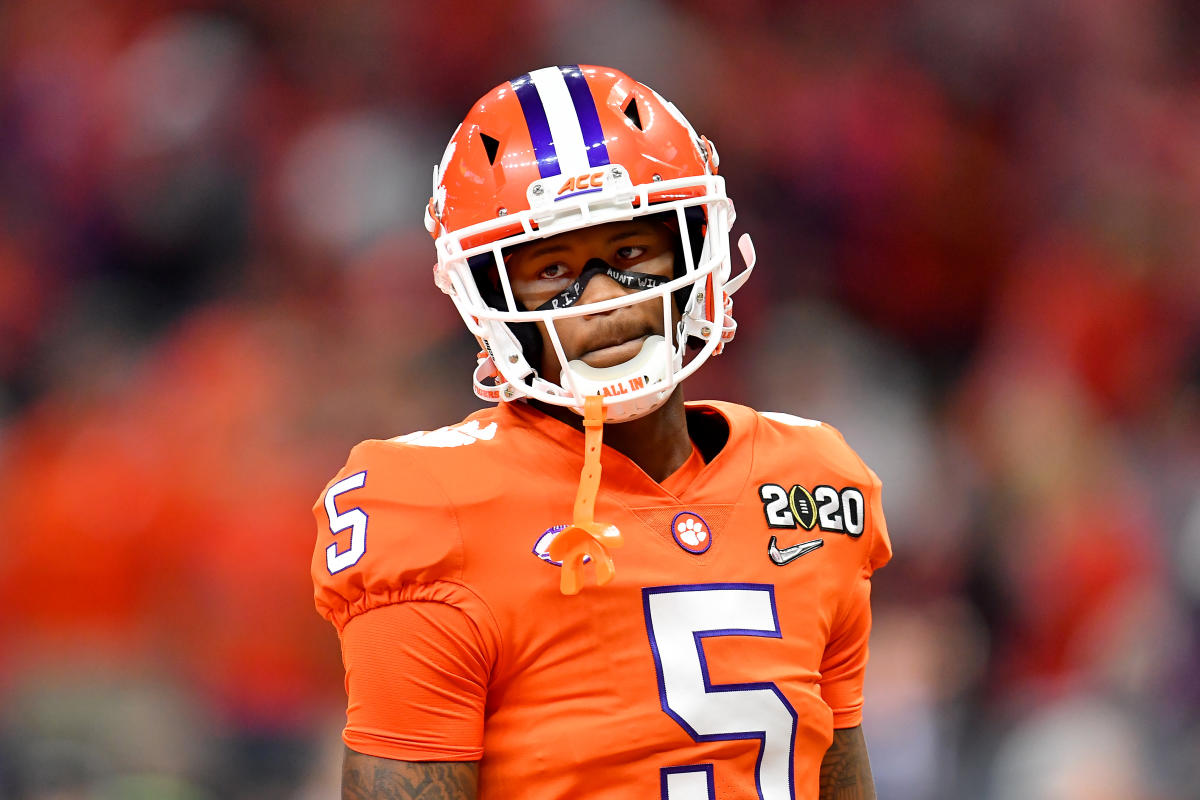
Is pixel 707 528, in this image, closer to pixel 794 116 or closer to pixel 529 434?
pixel 529 434

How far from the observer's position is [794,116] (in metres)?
2.77

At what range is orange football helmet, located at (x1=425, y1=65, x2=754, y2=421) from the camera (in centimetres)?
117

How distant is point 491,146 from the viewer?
1260 mm

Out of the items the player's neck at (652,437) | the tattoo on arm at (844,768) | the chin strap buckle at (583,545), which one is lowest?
the tattoo on arm at (844,768)

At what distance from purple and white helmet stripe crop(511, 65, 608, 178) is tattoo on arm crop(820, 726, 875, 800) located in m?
0.66

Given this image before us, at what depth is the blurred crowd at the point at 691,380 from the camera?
2.27 meters

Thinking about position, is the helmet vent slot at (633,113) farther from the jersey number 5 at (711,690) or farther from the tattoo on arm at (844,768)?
the tattoo on arm at (844,768)

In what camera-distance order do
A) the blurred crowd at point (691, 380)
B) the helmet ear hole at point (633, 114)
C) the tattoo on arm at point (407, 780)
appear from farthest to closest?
the blurred crowd at point (691, 380) < the helmet ear hole at point (633, 114) < the tattoo on arm at point (407, 780)

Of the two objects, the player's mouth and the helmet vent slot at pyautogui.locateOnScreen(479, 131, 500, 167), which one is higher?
the helmet vent slot at pyautogui.locateOnScreen(479, 131, 500, 167)

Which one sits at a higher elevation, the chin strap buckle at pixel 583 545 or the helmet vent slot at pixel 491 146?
the helmet vent slot at pixel 491 146

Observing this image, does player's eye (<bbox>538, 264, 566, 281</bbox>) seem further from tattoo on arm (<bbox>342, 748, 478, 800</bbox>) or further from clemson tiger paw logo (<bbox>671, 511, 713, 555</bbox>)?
tattoo on arm (<bbox>342, 748, 478, 800</bbox>)

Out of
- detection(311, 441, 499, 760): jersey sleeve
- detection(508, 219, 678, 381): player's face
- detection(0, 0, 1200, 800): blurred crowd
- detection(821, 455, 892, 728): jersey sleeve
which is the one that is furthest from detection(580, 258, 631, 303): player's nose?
detection(0, 0, 1200, 800): blurred crowd

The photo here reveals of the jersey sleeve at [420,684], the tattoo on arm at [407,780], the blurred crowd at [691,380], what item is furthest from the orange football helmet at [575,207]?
the blurred crowd at [691,380]

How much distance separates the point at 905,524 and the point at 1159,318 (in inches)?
31.3
